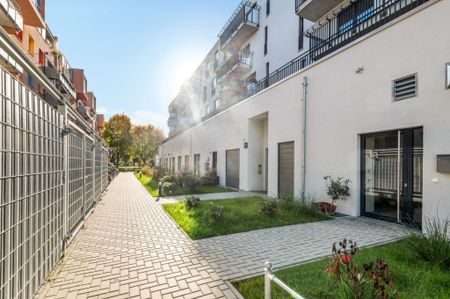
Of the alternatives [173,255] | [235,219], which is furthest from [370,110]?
[173,255]

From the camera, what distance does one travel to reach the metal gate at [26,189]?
242cm

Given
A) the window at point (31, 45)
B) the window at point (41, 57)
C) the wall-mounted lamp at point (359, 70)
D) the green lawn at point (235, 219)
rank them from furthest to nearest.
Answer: the window at point (41, 57) < the window at point (31, 45) < the wall-mounted lamp at point (359, 70) < the green lawn at point (235, 219)

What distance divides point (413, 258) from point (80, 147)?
781cm

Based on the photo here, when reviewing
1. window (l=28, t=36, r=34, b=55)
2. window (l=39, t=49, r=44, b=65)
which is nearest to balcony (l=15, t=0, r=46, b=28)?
window (l=28, t=36, r=34, b=55)

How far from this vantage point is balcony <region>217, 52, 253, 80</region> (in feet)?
62.0

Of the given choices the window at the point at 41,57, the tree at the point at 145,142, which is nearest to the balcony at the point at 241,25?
the window at the point at 41,57

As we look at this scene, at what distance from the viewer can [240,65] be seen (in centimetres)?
1883

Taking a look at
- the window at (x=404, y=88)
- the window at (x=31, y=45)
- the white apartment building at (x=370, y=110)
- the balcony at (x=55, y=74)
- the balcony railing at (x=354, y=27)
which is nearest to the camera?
the white apartment building at (x=370, y=110)

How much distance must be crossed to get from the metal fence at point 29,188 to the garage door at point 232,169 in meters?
11.8

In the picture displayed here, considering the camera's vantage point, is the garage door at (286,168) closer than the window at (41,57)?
Yes

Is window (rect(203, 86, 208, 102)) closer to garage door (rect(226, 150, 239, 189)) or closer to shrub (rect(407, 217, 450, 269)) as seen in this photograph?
garage door (rect(226, 150, 239, 189))

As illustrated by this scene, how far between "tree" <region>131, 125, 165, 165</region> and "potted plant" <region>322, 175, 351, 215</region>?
5222cm

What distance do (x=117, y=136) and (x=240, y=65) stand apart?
35.3m

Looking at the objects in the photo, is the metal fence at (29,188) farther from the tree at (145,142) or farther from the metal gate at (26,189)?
the tree at (145,142)
